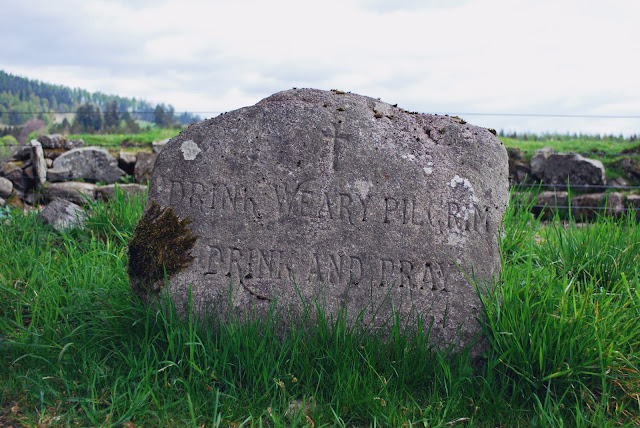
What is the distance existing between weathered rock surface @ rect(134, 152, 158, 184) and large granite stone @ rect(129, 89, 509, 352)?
6.29m

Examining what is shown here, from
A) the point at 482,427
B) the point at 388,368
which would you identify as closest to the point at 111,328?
the point at 388,368

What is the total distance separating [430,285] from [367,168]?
74 cm

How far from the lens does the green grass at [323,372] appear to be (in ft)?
8.21

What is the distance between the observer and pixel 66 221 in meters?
5.03

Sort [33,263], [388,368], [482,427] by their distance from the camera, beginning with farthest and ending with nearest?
[33,263] → [388,368] → [482,427]

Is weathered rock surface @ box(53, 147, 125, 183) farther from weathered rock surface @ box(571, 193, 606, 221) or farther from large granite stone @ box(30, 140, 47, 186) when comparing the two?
weathered rock surface @ box(571, 193, 606, 221)

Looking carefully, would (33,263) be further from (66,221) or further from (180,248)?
(180,248)

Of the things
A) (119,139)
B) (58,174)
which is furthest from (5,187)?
(119,139)

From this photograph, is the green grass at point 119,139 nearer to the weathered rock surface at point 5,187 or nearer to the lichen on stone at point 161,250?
the weathered rock surface at point 5,187

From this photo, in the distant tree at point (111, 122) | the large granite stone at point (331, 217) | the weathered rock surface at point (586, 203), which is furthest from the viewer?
the distant tree at point (111, 122)

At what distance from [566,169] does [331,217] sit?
7.52 meters

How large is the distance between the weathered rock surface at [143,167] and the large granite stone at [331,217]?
6290 mm

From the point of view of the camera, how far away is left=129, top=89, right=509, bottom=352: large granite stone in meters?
2.91

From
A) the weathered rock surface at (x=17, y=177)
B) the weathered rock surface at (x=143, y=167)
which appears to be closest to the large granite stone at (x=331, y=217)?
the weathered rock surface at (x=143, y=167)
